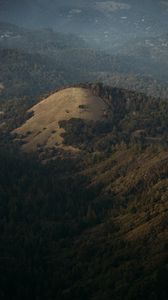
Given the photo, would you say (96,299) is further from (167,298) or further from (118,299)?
(167,298)

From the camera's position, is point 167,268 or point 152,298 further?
point 167,268

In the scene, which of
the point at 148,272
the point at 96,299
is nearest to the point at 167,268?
the point at 148,272

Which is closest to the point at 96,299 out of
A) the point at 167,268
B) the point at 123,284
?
the point at 123,284

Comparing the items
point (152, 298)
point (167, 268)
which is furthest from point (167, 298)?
point (167, 268)

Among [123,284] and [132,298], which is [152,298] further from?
[123,284]

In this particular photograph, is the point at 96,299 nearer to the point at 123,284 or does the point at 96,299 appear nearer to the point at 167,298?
the point at 123,284

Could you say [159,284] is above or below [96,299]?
above

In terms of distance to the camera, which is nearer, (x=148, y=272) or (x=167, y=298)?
(x=167, y=298)
